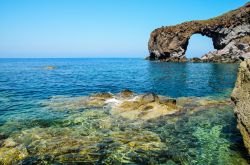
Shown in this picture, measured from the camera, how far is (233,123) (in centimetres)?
1989

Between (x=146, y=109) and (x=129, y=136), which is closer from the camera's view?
(x=129, y=136)

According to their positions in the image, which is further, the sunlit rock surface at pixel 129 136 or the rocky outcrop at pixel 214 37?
the rocky outcrop at pixel 214 37

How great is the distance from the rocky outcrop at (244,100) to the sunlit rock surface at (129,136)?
1.61 meters

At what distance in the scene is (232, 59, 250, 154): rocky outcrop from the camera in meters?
12.8

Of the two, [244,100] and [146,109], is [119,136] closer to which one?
[146,109]

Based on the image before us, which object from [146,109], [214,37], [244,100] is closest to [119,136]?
[146,109]

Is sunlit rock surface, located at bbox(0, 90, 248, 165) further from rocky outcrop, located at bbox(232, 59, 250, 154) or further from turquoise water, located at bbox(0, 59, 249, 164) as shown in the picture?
rocky outcrop, located at bbox(232, 59, 250, 154)

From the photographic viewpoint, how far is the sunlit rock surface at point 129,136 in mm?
13883

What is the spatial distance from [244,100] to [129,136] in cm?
752

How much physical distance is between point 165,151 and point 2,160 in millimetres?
8924

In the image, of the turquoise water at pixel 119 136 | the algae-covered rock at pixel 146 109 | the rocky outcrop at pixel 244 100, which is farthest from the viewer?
the algae-covered rock at pixel 146 109

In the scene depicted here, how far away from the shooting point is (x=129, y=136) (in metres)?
17.0

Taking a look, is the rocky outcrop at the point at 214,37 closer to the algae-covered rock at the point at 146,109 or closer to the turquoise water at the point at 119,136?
the algae-covered rock at the point at 146,109

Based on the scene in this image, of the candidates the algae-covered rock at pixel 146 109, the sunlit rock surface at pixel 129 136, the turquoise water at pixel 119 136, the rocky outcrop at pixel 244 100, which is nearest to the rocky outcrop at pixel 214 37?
the algae-covered rock at pixel 146 109
